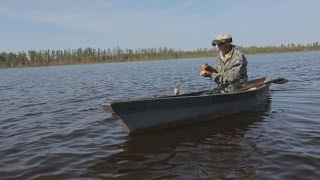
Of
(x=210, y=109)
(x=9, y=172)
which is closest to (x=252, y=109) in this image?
(x=210, y=109)

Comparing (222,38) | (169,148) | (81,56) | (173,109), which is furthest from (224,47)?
(81,56)

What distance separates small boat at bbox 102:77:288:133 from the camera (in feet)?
25.2

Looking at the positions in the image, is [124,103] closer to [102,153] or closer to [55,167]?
[102,153]

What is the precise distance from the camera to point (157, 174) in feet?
19.4

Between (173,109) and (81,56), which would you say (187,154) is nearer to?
(173,109)

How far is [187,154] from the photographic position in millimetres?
6902

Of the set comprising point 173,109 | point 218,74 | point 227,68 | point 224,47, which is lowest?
point 173,109

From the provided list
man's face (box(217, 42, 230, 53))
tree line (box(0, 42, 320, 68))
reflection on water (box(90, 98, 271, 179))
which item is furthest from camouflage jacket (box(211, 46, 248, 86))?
tree line (box(0, 42, 320, 68))

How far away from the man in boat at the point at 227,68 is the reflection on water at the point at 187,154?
131 cm

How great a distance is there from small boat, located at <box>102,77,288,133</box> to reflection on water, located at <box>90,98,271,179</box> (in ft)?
0.72

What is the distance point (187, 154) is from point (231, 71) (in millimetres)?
3741

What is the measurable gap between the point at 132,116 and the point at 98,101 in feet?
23.2

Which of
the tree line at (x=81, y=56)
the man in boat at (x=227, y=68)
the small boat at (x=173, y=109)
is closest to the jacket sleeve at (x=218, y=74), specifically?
the man in boat at (x=227, y=68)

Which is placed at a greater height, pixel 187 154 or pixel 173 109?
pixel 173 109
